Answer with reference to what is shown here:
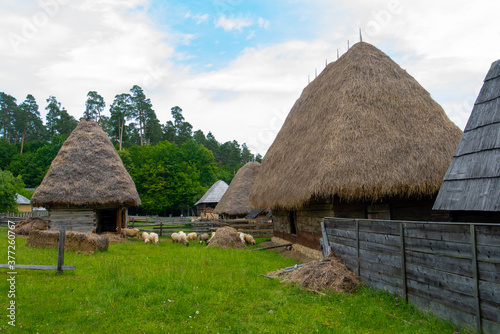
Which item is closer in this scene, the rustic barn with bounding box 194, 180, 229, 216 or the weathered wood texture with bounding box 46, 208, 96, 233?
the weathered wood texture with bounding box 46, 208, 96, 233

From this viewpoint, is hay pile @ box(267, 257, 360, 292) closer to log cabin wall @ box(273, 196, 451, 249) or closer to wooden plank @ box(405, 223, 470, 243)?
wooden plank @ box(405, 223, 470, 243)

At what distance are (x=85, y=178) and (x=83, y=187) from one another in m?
0.63

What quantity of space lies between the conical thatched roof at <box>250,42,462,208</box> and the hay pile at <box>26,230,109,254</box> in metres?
6.67

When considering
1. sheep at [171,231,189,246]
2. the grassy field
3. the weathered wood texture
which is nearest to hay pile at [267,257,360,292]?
the grassy field

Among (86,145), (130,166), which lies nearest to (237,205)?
(86,145)

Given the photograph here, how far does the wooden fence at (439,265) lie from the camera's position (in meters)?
3.76

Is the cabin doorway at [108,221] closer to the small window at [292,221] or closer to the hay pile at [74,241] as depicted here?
the hay pile at [74,241]

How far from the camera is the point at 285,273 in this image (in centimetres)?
758

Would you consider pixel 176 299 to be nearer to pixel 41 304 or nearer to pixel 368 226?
pixel 41 304

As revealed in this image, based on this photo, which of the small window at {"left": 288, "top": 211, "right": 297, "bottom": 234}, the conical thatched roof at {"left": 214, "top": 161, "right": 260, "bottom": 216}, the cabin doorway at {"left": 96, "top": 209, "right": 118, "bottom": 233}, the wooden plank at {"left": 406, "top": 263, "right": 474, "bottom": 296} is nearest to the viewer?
the wooden plank at {"left": 406, "top": 263, "right": 474, "bottom": 296}

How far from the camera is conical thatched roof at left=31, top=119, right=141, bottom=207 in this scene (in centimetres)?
1552

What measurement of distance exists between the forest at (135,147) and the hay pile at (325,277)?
44.2 metres

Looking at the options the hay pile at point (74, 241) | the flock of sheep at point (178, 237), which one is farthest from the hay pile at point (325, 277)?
the flock of sheep at point (178, 237)

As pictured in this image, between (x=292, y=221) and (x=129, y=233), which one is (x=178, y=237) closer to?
(x=129, y=233)
